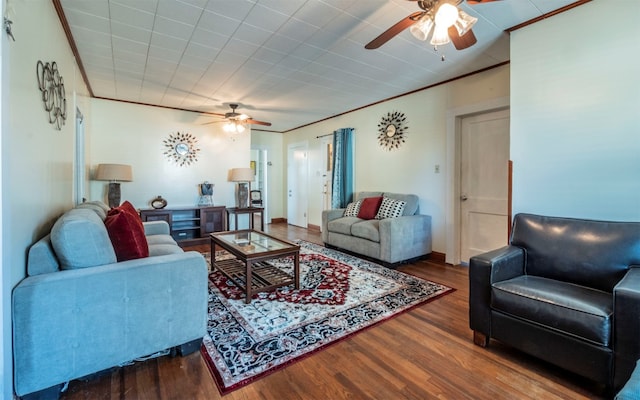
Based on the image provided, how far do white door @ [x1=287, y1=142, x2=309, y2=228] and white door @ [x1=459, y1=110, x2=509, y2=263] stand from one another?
12.1 feet

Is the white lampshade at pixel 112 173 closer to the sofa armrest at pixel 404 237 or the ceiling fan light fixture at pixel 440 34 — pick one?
the sofa armrest at pixel 404 237

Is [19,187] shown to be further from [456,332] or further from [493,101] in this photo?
[493,101]

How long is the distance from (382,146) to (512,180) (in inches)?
97.0

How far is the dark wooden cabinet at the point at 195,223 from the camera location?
16.3 ft

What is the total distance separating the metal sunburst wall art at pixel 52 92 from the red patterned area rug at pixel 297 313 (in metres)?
1.91

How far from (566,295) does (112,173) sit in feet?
17.4

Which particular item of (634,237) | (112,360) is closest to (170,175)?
(112,360)

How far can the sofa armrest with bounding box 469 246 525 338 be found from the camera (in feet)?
6.27

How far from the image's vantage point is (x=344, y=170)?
210 inches

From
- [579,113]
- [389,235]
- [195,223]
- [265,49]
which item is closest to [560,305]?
[579,113]

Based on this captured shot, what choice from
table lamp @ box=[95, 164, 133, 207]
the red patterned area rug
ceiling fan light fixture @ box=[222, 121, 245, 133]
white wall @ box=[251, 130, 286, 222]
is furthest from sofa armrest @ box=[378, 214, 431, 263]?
white wall @ box=[251, 130, 286, 222]

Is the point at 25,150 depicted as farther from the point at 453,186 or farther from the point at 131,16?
the point at 453,186

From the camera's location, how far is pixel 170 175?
5191mm

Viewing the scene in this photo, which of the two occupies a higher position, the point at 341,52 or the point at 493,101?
the point at 341,52
